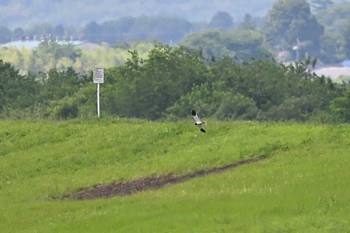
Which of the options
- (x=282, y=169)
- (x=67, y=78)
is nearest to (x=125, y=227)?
(x=282, y=169)

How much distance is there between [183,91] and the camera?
239 feet

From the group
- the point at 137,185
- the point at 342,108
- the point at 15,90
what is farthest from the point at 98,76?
the point at 15,90

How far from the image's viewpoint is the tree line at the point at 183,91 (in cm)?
6744

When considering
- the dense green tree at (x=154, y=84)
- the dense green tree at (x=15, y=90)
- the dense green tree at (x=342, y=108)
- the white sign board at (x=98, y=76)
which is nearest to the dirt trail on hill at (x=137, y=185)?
the white sign board at (x=98, y=76)

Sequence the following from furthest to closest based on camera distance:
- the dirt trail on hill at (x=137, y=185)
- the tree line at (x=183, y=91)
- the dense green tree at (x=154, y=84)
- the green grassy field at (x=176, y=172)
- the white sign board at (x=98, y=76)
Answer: the dense green tree at (x=154, y=84) < the tree line at (x=183, y=91) < the white sign board at (x=98, y=76) < the dirt trail on hill at (x=137, y=185) < the green grassy field at (x=176, y=172)

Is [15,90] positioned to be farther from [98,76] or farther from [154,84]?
[98,76]

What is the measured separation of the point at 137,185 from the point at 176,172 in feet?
3.73

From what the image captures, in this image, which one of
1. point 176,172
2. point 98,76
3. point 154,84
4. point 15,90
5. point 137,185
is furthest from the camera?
point 15,90

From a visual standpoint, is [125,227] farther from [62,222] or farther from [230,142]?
[230,142]

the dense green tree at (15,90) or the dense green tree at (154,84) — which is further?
the dense green tree at (154,84)

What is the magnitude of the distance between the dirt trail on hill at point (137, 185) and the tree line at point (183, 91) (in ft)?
144

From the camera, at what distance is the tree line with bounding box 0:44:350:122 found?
67.4 metres

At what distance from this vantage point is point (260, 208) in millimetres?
15945

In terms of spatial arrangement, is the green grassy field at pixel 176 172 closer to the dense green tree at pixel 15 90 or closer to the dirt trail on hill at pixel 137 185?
the dirt trail on hill at pixel 137 185
